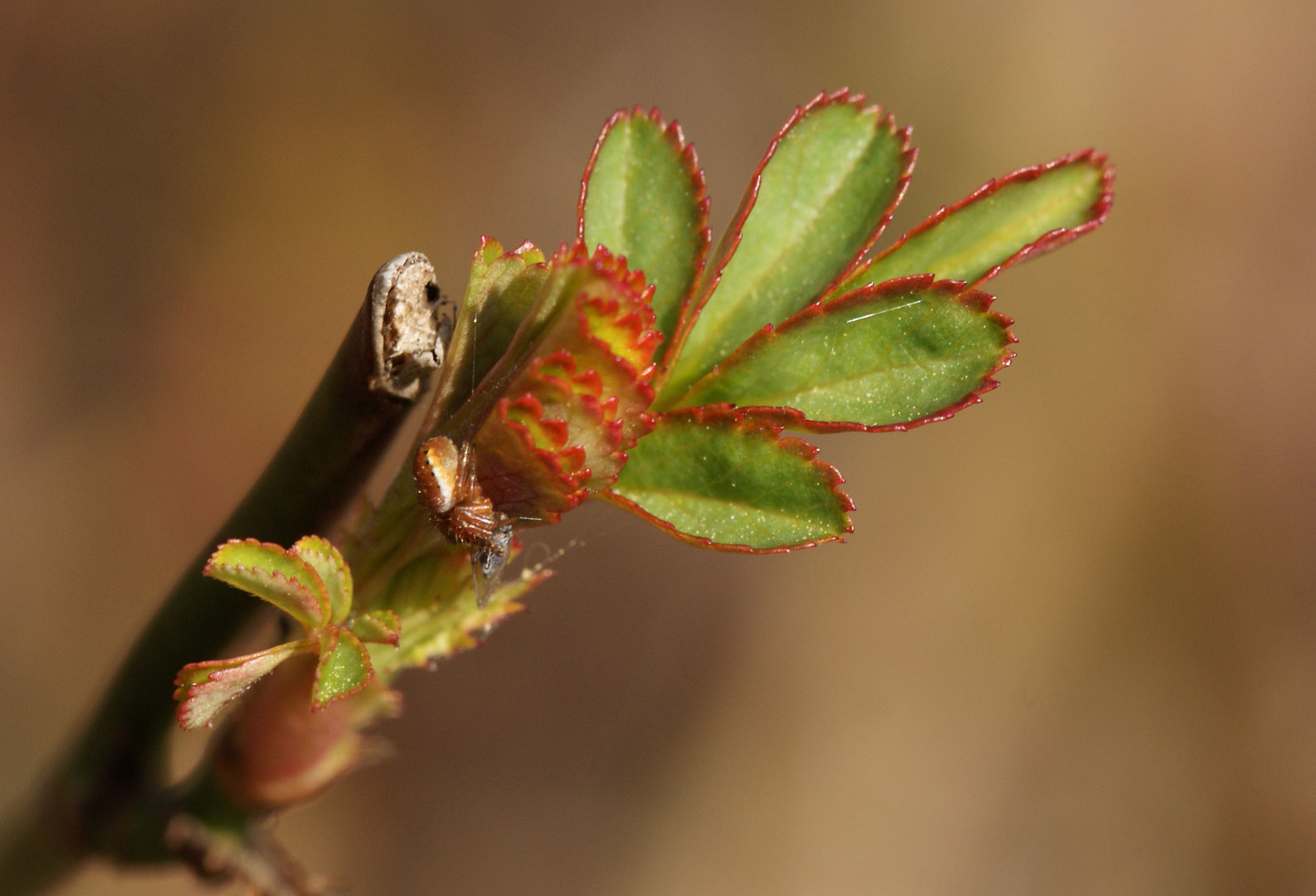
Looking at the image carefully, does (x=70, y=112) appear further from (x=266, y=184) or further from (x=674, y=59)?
(x=674, y=59)

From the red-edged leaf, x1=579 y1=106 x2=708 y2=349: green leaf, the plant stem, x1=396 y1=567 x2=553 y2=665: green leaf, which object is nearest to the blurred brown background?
the plant stem

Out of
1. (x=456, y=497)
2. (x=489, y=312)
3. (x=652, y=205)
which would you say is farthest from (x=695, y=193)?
(x=456, y=497)

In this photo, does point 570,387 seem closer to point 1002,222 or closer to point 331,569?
point 331,569

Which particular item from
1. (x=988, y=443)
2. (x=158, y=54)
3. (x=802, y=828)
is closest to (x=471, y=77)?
(x=158, y=54)

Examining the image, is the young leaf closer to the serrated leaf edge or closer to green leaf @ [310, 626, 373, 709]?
green leaf @ [310, 626, 373, 709]

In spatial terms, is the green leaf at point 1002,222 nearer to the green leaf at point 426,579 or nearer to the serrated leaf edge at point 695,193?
the serrated leaf edge at point 695,193

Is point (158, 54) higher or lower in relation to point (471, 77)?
lower
